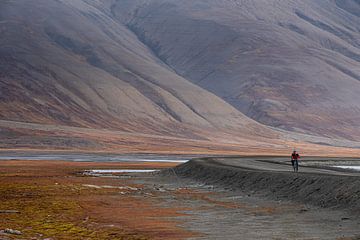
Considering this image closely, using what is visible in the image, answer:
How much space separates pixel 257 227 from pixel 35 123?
153 m

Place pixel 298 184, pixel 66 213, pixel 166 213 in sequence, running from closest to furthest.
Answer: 1. pixel 66 213
2. pixel 166 213
3. pixel 298 184

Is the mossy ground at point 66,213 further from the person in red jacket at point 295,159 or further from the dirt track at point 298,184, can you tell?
the person in red jacket at point 295,159

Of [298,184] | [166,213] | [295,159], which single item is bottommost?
[166,213]

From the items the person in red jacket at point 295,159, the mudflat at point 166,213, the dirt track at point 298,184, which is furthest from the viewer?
the person in red jacket at point 295,159

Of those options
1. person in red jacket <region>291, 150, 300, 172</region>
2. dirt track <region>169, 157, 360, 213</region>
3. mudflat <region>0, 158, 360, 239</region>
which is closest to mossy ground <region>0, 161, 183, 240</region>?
mudflat <region>0, 158, 360, 239</region>

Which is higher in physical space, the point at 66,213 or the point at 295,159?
the point at 295,159

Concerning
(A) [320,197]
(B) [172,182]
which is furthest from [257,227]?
(B) [172,182]

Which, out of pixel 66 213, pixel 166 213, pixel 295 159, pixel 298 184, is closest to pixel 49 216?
pixel 66 213

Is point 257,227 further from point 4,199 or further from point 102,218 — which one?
point 4,199

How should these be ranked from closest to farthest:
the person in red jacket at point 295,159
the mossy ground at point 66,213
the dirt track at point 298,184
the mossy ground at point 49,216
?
the mossy ground at point 49,216, the mossy ground at point 66,213, the dirt track at point 298,184, the person in red jacket at point 295,159

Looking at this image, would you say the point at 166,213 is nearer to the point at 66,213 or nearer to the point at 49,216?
the point at 66,213

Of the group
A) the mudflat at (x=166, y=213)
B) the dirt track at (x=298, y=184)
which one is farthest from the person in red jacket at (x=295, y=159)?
the mudflat at (x=166, y=213)

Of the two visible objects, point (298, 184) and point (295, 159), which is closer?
point (298, 184)

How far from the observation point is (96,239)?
2097cm
